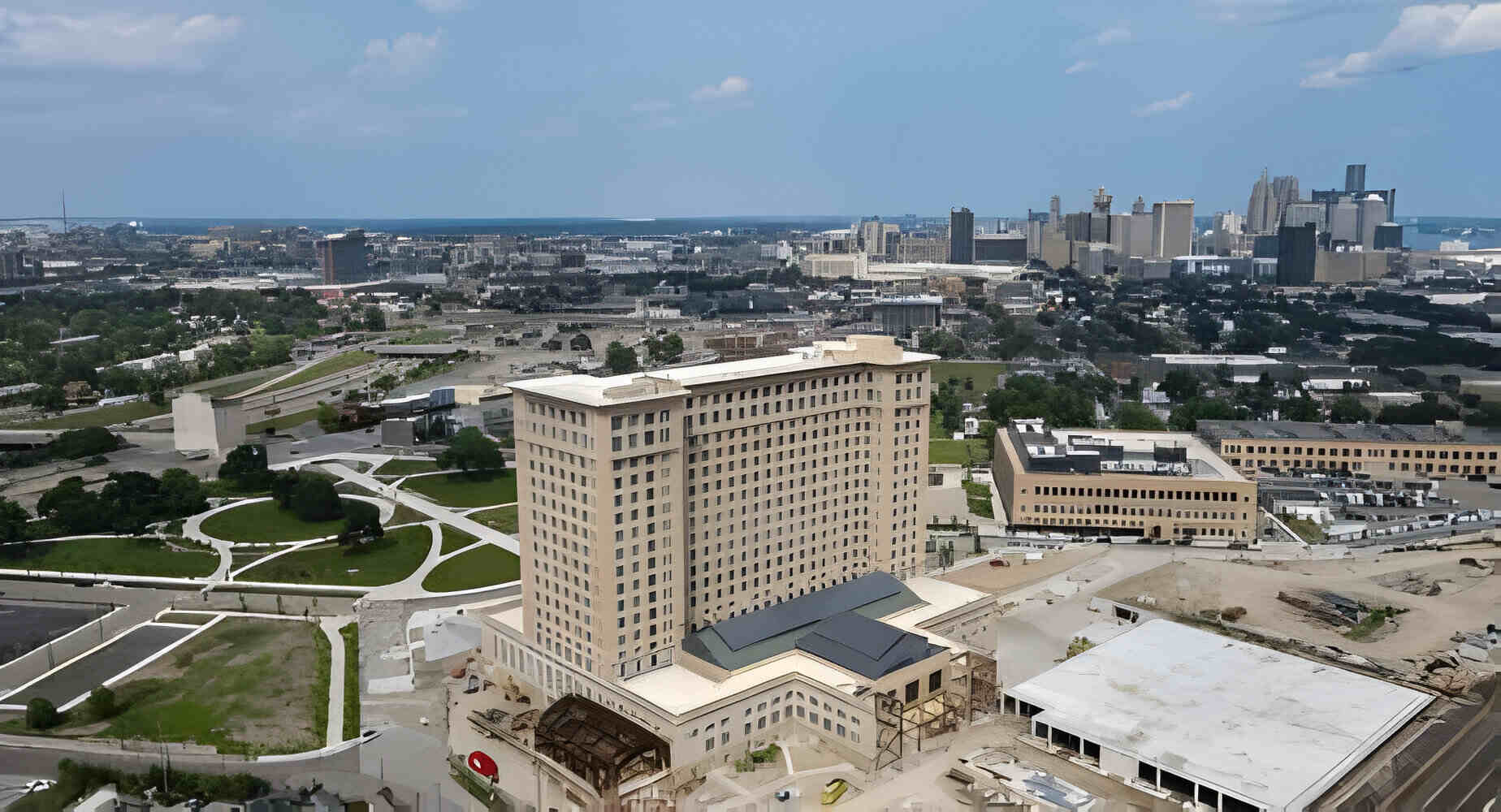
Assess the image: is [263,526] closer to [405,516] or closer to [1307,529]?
[405,516]

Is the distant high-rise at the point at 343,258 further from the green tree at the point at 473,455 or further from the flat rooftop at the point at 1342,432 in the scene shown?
the flat rooftop at the point at 1342,432

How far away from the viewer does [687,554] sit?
2958 cm

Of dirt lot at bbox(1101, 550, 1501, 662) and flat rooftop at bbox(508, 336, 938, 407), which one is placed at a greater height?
flat rooftop at bbox(508, 336, 938, 407)

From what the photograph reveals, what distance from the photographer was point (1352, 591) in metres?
38.8

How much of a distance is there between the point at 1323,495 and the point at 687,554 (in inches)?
1295

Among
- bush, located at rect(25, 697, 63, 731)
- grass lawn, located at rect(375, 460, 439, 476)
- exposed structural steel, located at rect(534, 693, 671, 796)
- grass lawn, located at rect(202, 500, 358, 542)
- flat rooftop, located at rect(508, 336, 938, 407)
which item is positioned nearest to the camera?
exposed structural steel, located at rect(534, 693, 671, 796)

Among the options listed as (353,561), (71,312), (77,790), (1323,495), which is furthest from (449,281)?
(77,790)

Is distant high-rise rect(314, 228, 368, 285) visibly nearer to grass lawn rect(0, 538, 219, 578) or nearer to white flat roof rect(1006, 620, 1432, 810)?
grass lawn rect(0, 538, 219, 578)

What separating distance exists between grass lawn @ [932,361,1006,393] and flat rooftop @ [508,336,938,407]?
4259cm

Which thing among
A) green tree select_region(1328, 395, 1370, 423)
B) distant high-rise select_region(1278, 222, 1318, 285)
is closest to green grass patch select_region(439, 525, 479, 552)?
green tree select_region(1328, 395, 1370, 423)

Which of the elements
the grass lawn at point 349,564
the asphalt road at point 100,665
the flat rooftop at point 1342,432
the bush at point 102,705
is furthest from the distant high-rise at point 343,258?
the bush at point 102,705

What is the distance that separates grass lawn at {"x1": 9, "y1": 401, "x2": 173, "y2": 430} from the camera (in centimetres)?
6644

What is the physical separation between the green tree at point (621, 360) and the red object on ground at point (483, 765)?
56.7m

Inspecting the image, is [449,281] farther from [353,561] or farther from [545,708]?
[545,708]
